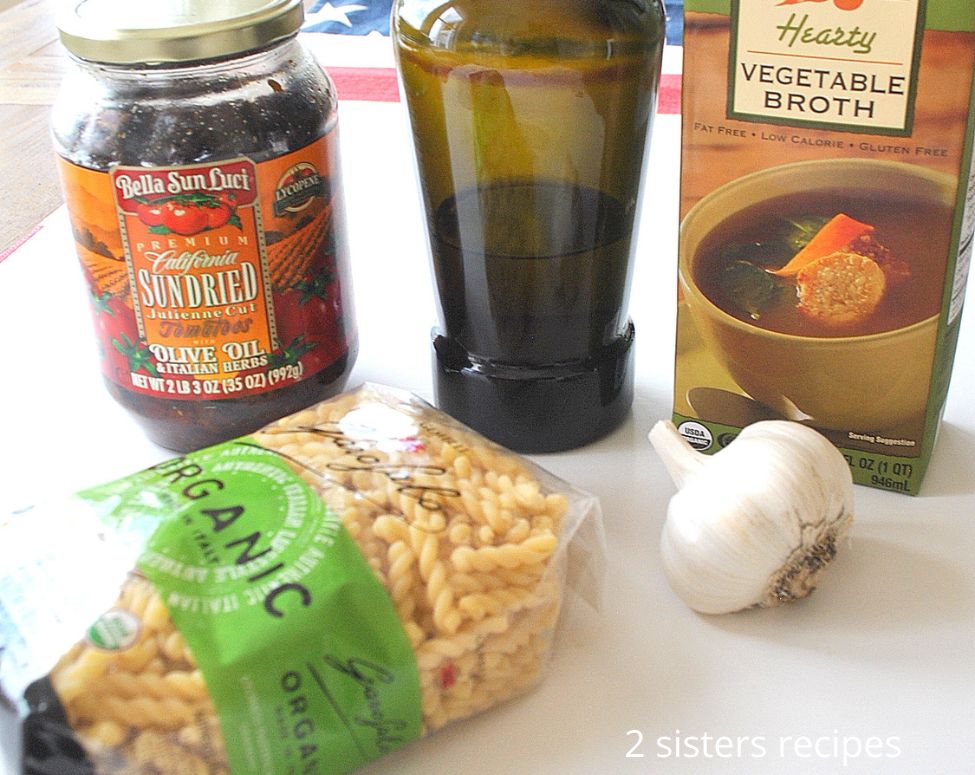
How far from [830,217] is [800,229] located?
18 millimetres

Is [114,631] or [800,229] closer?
[114,631]

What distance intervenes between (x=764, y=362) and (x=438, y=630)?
29 cm

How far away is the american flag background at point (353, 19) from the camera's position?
1.48m

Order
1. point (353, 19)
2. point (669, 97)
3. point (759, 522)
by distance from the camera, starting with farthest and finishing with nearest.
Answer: point (353, 19) < point (669, 97) < point (759, 522)

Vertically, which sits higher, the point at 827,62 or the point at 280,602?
the point at 827,62

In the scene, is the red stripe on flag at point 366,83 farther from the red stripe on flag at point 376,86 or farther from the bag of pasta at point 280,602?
the bag of pasta at point 280,602

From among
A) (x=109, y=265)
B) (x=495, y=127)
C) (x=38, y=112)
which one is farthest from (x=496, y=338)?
(x=38, y=112)

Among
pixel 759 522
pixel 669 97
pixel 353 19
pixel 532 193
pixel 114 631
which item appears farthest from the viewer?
pixel 353 19

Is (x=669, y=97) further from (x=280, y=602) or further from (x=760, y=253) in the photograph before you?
(x=280, y=602)

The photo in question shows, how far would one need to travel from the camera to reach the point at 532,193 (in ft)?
2.34

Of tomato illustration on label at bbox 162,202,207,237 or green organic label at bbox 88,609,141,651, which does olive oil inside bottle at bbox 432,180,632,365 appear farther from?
green organic label at bbox 88,609,141,651

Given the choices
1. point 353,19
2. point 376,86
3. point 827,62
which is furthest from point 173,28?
point 353,19

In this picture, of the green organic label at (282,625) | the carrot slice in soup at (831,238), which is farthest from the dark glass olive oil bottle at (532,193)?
the green organic label at (282,625)

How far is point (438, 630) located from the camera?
1.76 feet
